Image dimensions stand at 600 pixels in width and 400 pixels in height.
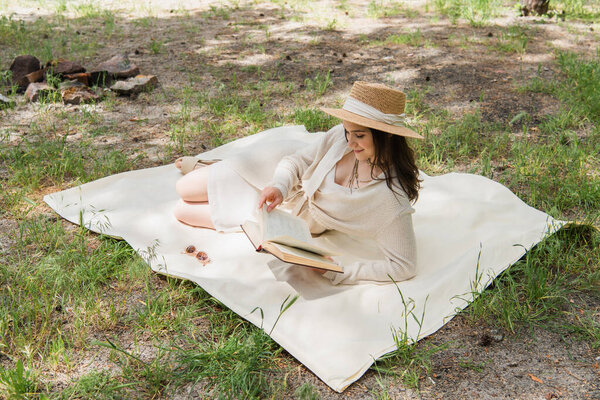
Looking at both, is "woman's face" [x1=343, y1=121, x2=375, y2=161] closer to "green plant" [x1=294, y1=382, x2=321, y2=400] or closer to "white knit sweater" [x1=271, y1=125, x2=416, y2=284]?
"white knit sweater" [x1=271, y1=125, x2=416, y2=284]

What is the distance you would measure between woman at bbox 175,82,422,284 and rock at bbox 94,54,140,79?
326 centimetres

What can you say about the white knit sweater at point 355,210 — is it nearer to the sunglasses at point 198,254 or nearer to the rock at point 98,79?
the sunglasses at point 198,254

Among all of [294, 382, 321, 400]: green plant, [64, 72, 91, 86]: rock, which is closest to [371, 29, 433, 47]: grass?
[64, 72, 91, 86]: rock

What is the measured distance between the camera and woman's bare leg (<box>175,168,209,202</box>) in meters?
3.92

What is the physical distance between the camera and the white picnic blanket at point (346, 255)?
115 inches

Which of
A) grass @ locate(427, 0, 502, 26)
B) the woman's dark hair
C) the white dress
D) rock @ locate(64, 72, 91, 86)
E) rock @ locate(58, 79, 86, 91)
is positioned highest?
grass @ locate(427, 0, 502, 26)

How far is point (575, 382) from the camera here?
2.71m

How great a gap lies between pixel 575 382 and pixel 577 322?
48 cm

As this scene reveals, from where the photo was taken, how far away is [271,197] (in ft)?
11.2

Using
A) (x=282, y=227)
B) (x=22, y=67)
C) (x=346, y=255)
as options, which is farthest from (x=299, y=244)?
(x=22, y=67)

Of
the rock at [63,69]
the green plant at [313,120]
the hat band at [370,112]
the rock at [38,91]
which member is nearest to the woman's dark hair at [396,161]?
the hat band at [370,112]

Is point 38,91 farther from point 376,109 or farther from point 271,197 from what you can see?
point 376,109

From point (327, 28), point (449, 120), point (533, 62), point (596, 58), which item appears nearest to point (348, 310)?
point (449, 120)

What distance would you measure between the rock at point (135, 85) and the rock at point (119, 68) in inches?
6.0
